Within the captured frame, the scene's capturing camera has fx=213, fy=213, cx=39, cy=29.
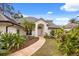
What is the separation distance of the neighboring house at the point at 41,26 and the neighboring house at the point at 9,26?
0.13m

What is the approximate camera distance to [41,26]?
2.32 meters

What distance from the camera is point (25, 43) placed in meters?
2.31

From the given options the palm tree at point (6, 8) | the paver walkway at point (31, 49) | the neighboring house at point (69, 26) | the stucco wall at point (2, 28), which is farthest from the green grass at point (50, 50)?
the palm tree at point (6, 8)

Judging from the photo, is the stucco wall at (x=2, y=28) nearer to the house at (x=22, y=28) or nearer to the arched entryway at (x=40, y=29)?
the house at (x=22, y=28)

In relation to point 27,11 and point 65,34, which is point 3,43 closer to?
point 27,11

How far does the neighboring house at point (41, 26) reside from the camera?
2.30 meters

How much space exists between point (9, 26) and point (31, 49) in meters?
0.34

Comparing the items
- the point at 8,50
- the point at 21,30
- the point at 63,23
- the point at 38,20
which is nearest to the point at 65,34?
the point at 63,23

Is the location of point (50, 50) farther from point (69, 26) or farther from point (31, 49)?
point (69, 26)

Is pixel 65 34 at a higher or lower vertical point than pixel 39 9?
lower

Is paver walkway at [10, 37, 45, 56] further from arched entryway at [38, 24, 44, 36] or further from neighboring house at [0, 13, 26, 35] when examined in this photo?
neighboring house at [0, 13, 26, 35]

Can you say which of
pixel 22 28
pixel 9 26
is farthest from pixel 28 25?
pixel 9 26

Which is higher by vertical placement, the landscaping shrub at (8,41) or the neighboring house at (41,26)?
the neighboring house at (41,26)

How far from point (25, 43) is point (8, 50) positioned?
20 centimetres
